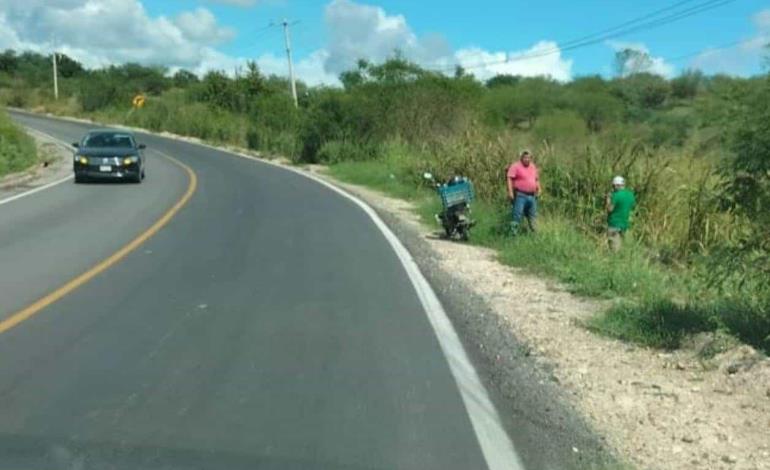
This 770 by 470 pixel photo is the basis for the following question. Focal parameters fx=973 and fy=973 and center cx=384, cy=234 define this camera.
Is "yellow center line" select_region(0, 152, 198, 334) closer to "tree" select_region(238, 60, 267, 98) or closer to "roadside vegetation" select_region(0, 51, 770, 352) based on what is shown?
"roadside vegetation" select_region(0, 51, 770, 352)

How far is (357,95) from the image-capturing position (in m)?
43.9

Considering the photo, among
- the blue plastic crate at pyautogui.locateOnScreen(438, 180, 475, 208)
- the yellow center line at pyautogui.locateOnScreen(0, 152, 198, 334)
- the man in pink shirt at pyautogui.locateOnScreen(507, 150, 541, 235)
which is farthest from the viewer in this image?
the blue plastic crate at pyautogui.locateOnScreen(438, 180, 475, 208)

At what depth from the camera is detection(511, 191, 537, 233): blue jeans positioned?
1748 cm

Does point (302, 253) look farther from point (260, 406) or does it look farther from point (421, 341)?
point (260, 406)

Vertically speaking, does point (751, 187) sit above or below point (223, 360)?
above

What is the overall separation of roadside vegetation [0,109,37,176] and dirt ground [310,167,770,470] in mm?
25746

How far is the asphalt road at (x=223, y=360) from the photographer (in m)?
5.80

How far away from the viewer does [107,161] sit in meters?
28.5

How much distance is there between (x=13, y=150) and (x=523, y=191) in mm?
23795

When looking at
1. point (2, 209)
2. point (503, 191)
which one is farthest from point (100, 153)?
point (503, 191)

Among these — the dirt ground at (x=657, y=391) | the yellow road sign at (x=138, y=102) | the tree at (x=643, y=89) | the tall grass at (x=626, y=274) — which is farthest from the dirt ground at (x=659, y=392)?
the yellow road sign at (x=138, y=102)

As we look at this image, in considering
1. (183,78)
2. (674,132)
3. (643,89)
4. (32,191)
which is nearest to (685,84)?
(643,89)

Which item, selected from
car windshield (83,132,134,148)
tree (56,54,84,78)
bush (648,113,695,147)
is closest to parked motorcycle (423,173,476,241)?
bush (648,113,695,147)

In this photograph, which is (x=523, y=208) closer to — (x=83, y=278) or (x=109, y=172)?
(x=83, y=278)
